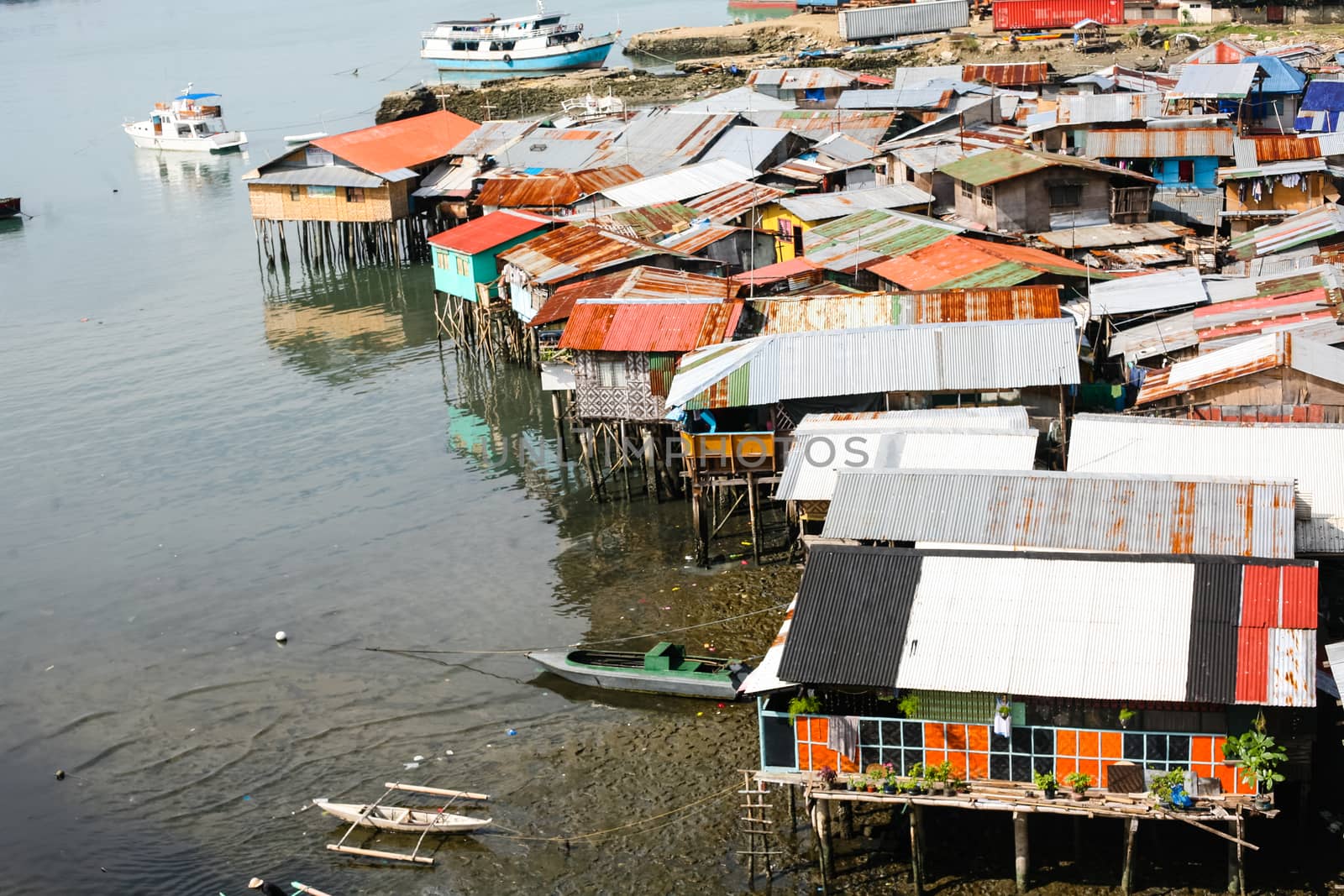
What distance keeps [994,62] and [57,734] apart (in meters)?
65.3

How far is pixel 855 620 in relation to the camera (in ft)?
58.8

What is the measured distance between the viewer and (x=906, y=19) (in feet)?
286

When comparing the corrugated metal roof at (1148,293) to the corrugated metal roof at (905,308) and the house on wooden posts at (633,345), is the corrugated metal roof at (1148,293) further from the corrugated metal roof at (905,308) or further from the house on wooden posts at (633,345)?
the house on wooden posts at (633,345)

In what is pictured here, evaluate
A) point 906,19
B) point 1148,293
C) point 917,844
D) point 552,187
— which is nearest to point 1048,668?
point 917,844

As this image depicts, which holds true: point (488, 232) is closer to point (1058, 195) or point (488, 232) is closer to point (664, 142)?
point (664, 142)

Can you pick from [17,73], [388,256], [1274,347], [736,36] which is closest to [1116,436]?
[1274,347]

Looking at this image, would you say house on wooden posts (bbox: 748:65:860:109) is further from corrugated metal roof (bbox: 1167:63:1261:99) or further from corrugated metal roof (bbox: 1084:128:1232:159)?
corrugated metal roof (bbox: 1084:128:1232:159)

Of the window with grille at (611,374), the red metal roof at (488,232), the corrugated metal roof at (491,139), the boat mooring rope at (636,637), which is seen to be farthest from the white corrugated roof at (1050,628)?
the corrugated metal roof at (491,139)

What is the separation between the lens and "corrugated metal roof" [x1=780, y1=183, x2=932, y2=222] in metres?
41.6

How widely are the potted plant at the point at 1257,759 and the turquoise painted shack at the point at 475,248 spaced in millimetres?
29304

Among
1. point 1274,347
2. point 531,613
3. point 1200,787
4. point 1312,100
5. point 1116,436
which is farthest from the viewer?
point 1312,100

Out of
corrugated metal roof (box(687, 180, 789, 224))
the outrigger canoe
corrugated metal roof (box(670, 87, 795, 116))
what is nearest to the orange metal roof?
the outrigger canoe

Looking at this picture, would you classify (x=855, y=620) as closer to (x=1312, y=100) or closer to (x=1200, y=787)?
(x=1200, y=787)

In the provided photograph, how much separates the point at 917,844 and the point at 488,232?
2964 cm
